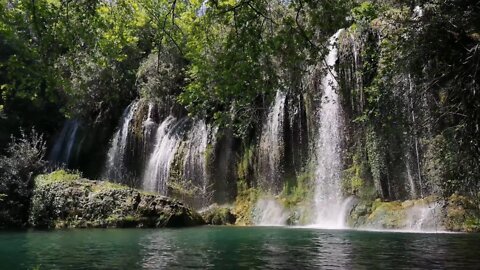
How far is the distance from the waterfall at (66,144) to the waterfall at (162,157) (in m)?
5.80

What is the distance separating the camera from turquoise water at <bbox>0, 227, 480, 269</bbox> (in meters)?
8.30

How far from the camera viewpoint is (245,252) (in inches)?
395

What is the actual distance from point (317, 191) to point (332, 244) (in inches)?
346

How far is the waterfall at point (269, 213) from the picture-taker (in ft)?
65.1

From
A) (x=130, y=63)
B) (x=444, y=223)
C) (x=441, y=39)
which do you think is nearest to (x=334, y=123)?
(x=444, y=223)

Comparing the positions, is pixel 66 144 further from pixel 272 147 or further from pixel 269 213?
pixel 269 213

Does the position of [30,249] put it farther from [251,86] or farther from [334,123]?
[334,123]

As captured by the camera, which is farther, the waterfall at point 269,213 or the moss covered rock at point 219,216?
the moss covered rock at point 219,216

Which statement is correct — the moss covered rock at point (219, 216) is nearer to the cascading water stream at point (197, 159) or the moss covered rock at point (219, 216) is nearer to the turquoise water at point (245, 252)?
the cascading water stream at point (197, 159)

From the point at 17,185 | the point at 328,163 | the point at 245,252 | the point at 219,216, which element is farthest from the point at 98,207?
the point at 245,252

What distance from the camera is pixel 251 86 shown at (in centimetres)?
784

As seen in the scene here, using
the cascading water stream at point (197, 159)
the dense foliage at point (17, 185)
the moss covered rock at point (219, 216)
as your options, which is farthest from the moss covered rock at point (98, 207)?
the cascading water stream at point (197, 159)

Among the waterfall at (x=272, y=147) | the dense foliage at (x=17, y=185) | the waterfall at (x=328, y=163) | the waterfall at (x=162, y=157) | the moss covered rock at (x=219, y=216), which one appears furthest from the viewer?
the waterfall at (x=162, y=157)

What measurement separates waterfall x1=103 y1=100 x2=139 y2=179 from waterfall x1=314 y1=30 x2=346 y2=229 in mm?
10497
